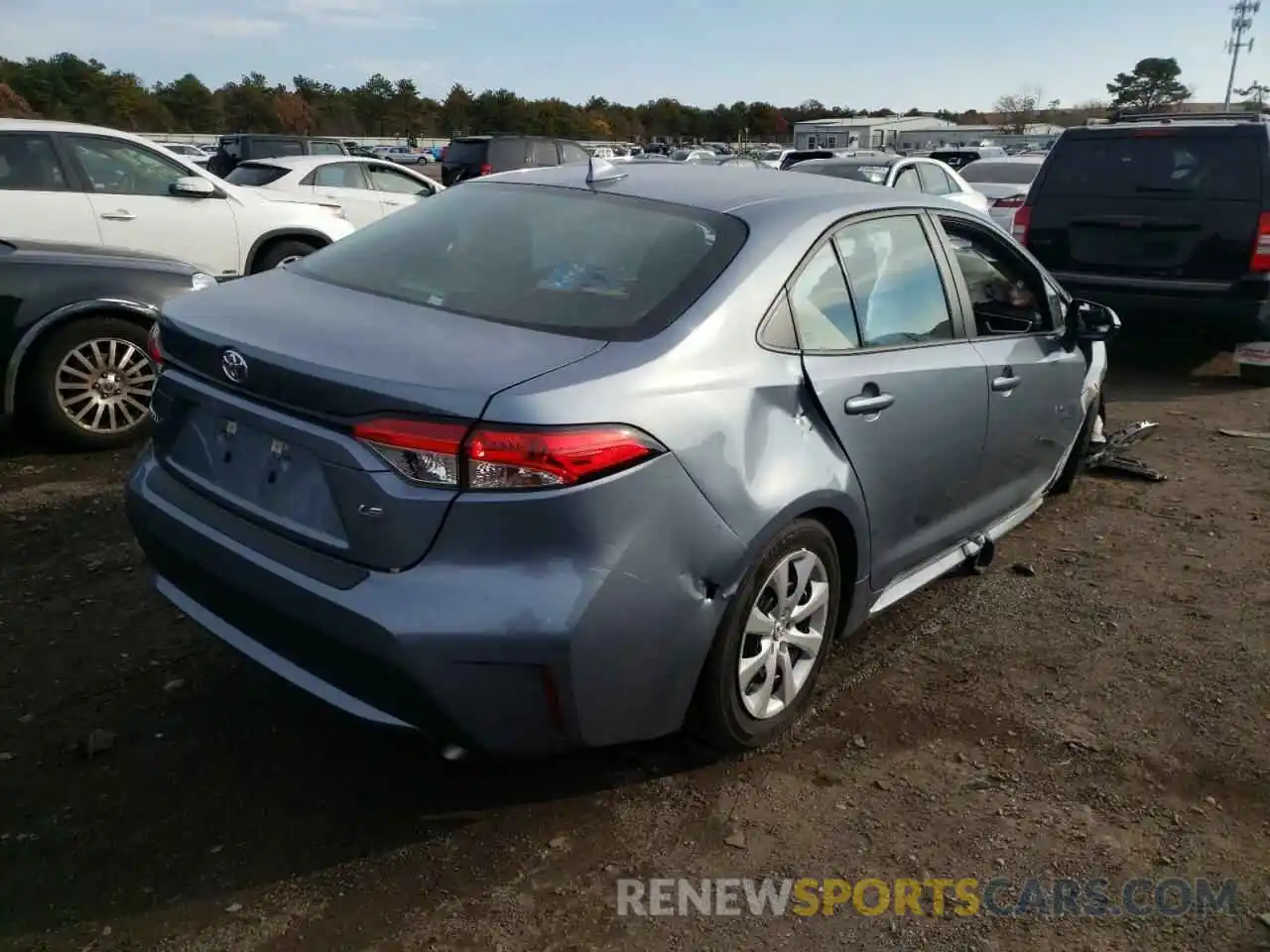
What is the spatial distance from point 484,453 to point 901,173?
10.1 meters

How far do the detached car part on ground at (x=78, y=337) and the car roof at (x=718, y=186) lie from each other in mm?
2674

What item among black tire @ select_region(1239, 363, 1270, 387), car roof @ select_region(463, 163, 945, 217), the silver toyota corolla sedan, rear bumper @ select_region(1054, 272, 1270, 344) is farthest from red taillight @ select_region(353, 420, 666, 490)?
black tire @ select_region(1239, 363, 1270, 387)

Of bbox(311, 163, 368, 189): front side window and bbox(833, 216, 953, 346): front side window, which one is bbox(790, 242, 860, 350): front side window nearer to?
bbox(833, 216, 953, 346): front side window

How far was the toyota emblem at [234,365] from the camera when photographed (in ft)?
8.52

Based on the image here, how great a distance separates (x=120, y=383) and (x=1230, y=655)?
17.6 ft

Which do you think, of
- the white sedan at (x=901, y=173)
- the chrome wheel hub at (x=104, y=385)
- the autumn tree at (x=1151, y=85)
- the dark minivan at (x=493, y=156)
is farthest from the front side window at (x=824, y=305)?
the autumn tree at (x=1151, y=85)

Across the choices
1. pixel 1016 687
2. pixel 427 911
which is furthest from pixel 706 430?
pixel 1016 687

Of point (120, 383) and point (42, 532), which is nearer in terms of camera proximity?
point (42, 532)

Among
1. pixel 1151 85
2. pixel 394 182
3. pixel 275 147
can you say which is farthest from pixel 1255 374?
pixel 1151 85

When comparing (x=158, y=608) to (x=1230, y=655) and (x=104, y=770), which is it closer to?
(x=104, y=770)

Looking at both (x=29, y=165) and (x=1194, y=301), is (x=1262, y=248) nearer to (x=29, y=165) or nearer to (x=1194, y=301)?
(x=1194, y=301)

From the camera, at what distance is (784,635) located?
9.95ft

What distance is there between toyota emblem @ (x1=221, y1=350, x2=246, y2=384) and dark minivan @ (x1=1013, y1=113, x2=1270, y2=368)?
703 cm

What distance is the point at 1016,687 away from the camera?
3557 millimetres
